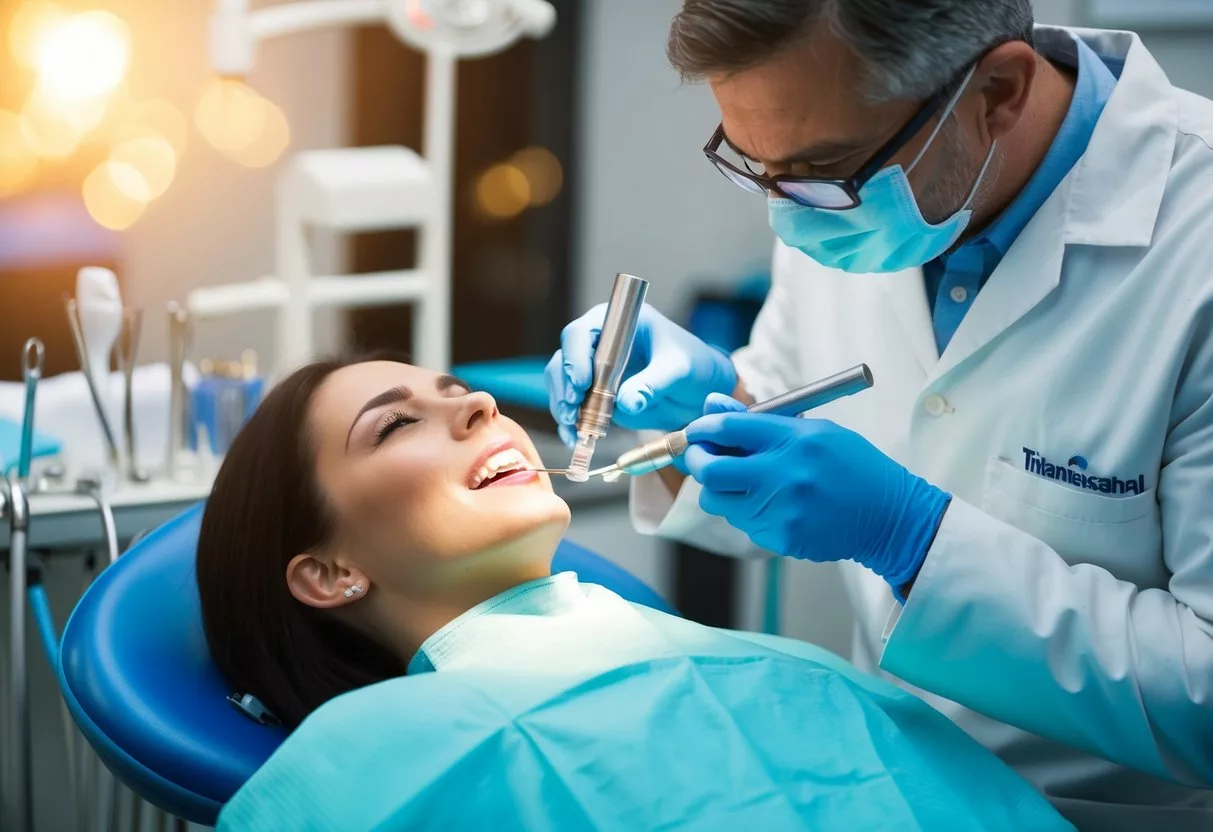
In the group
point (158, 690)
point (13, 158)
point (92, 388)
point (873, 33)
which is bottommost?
point (158, 690)

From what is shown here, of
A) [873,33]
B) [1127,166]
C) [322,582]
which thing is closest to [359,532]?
[322,582]

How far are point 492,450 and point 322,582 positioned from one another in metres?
0.24

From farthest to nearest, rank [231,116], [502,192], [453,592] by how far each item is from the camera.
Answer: [502,192] → [231,116] → [453,592]

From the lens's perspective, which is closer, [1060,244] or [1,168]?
[1060,244]

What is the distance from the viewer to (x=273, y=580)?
4.42 ft

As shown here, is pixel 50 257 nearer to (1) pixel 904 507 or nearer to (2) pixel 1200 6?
(1) pixel 904 507

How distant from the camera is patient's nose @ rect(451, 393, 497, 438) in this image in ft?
4.41

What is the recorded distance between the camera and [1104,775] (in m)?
1.28

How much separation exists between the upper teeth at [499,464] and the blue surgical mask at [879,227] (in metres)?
0.37

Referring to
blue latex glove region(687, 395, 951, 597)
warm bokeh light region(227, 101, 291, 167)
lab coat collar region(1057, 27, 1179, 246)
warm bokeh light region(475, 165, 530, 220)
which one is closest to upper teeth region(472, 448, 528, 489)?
blue latex glove region(687, 395, 951, 597)

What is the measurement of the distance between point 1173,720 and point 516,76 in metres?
2.23

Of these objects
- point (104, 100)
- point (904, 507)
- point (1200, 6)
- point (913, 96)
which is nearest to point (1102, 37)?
point (913, 96)

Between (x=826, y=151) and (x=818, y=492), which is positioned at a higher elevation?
(x=826, y=151)

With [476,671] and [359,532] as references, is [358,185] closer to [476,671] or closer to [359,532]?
[359,532]
